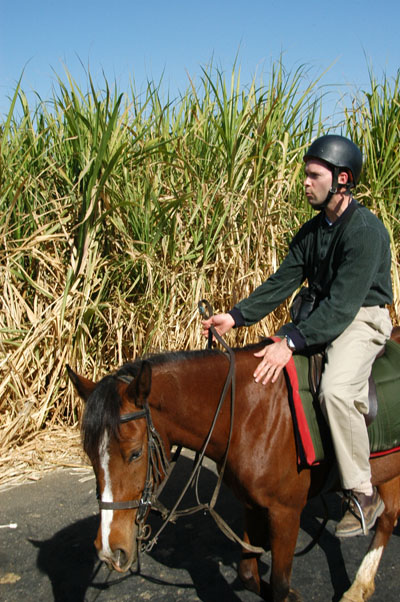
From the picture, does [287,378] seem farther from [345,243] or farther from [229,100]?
[229,100]

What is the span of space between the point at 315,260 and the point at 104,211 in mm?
2430

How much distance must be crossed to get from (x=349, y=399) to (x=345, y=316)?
38cm

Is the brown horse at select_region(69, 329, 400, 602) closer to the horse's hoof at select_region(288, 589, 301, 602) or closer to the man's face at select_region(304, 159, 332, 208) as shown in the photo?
the horse's hoof at select_region(288, 589, 301, 602)

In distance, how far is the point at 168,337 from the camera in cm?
489

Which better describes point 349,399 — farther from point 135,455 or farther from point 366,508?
point 135,455

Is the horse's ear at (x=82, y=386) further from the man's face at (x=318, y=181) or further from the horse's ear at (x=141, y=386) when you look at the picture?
the man's face at (x=318, y=181)

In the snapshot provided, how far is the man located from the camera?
2436mm

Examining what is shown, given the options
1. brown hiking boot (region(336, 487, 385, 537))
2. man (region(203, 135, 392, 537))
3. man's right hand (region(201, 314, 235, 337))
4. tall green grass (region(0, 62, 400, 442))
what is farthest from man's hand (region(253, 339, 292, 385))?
tall green grass (region(0, 62, 400, 442))

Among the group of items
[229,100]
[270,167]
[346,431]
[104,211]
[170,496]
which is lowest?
[170,496]

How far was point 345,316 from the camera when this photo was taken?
97.3 inches

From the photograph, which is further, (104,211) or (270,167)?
(270,167)

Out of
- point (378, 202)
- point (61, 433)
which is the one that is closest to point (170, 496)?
point (61, 433)

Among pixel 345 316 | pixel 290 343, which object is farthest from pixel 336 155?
pixel 290 343

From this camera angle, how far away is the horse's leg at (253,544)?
2709 mm
